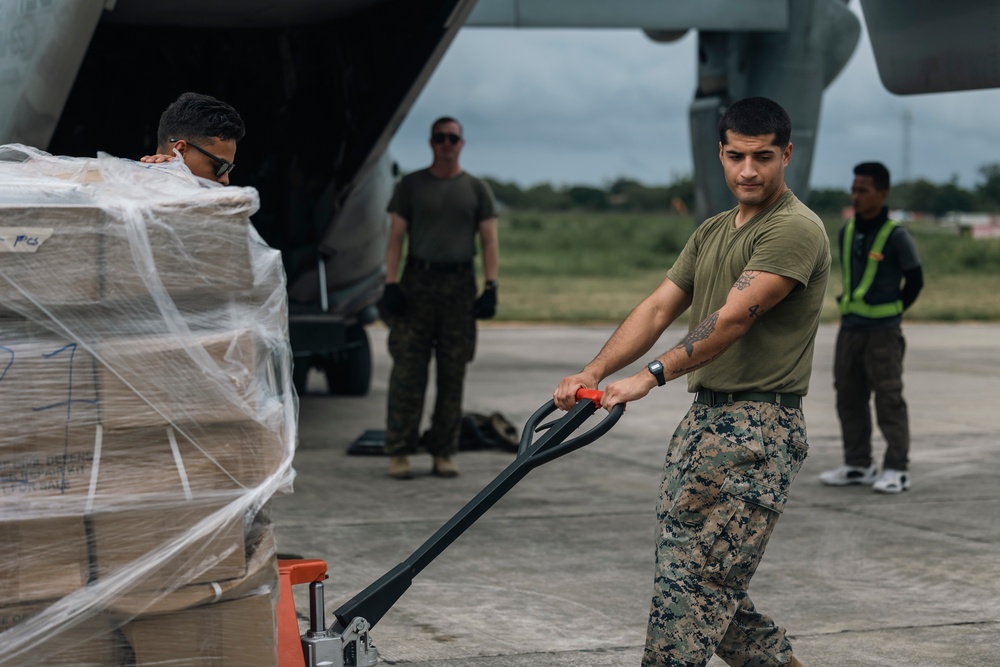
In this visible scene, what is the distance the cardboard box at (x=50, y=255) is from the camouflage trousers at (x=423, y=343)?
497 centimetres

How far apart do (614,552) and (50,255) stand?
3.64 m

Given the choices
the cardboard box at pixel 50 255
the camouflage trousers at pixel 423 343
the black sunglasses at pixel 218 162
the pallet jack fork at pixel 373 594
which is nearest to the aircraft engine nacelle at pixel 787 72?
the camouflage trousers at pixel 423 343

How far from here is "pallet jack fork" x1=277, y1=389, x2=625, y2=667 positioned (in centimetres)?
327

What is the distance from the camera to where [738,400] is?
3641mm

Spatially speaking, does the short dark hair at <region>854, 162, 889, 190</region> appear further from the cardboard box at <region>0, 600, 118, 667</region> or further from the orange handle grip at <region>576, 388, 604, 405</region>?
the cardboard box at <region>0, 600, 118, 667</region>

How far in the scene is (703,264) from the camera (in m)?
3.81

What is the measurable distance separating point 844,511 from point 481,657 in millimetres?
3221

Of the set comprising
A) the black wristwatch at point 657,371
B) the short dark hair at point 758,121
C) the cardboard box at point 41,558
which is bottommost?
the cardboard box at point 41,558

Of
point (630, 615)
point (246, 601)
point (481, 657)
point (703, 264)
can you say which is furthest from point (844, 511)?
point (246, 601)

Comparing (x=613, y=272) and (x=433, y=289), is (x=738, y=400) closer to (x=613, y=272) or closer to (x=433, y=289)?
(x=433, y=289)

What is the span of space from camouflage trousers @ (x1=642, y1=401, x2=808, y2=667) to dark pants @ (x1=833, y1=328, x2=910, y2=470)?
4175 millimetres

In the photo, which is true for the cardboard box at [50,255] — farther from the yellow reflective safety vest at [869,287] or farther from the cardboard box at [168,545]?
the yellow reflective safety vest at [869,287]

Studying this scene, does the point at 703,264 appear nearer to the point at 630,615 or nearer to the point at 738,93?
the point at 630,615

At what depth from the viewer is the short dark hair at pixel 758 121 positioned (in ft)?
11.7
